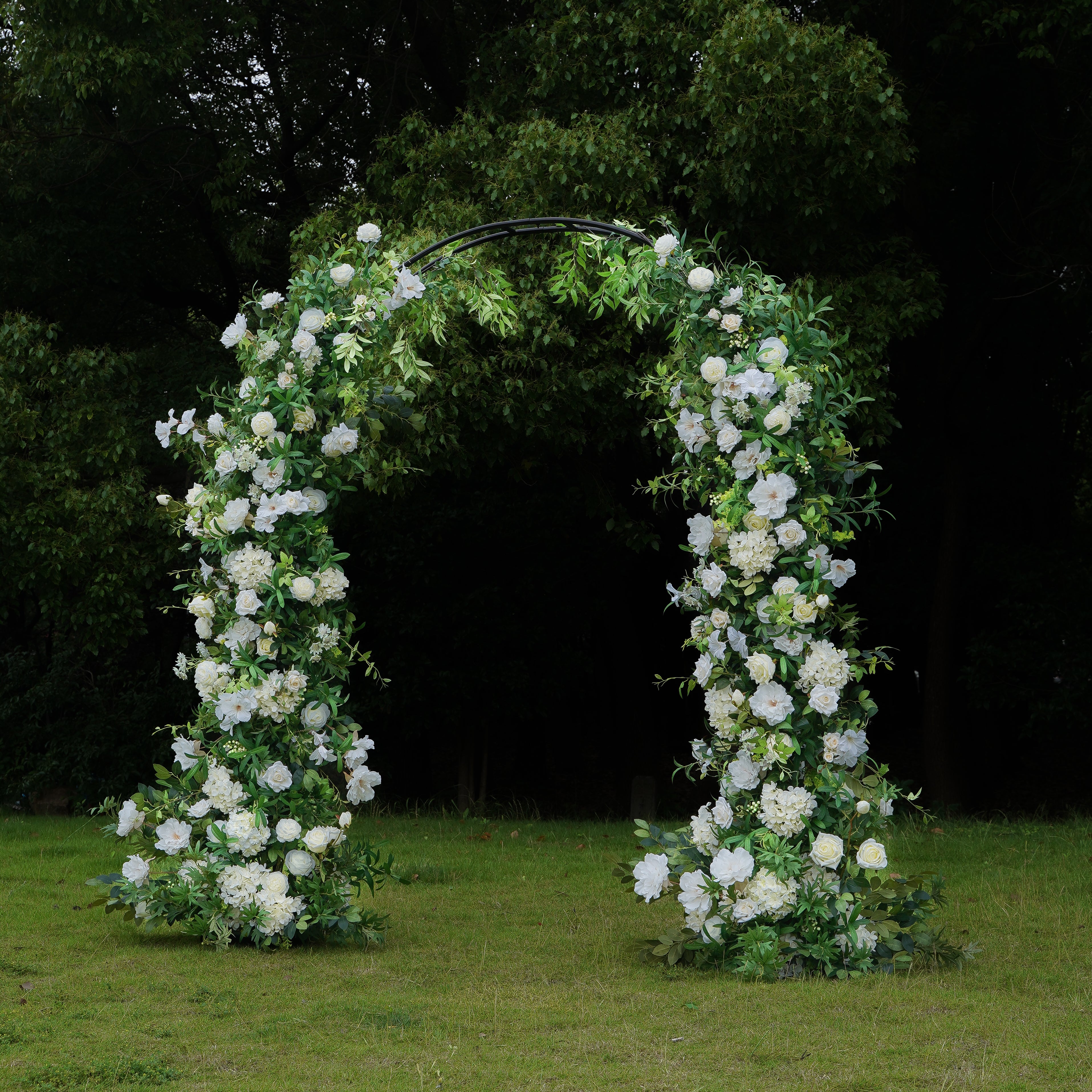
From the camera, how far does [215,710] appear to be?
18.2ft

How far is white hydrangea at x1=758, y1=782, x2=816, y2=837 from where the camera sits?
4.99 metres

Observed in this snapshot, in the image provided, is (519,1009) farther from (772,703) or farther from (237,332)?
(237,332)

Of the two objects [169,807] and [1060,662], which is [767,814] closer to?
[169,807]

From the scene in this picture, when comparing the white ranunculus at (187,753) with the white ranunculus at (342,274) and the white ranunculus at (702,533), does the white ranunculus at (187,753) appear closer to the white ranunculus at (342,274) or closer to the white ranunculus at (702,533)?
the white ranunculus at (342,274)

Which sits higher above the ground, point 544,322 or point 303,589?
point 544,322

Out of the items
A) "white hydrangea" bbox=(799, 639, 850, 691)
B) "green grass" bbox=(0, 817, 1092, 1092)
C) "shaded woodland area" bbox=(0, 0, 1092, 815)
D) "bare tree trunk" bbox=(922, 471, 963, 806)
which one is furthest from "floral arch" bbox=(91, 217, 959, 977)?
"bare tree trunk" bbox=(922, 471, 963, 806)

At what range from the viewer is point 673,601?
5.22 metres

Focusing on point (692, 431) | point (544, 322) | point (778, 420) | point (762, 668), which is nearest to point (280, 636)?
point (692, 431)

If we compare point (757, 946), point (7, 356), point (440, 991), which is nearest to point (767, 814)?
point (757, 946)

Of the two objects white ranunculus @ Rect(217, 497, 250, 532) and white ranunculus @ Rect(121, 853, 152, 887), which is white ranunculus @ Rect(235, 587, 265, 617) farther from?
white ranunculus @ Rect(121, 853, 152, 887)

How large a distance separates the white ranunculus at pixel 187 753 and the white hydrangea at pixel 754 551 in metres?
2.48

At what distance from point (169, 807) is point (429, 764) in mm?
8991

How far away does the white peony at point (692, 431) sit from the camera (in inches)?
210

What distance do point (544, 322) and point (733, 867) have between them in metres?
4.24
